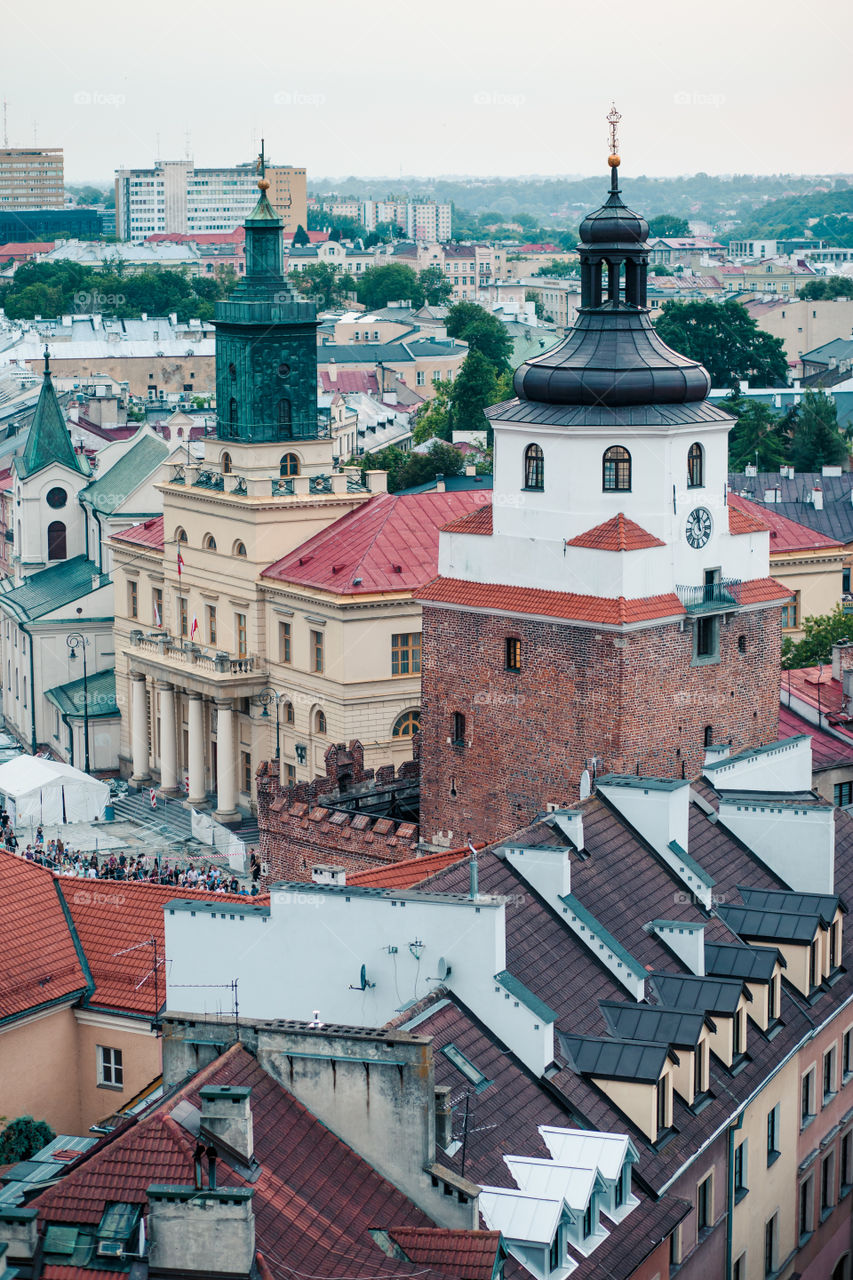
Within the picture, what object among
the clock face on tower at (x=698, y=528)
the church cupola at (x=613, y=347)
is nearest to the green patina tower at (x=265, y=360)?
the church cupola at (x=613, y=347)

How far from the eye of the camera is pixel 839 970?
4303cm

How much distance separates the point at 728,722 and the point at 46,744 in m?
55.3

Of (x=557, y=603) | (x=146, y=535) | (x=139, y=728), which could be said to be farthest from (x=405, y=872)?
(x=146, y=535)

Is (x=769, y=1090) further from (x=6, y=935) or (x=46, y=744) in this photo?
(x=46, y=744)

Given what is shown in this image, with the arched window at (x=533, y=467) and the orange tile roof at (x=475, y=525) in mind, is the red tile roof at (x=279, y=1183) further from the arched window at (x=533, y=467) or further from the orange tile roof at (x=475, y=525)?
the orange tile roof at (x=475, y=525)

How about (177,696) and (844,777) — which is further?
(177,696)

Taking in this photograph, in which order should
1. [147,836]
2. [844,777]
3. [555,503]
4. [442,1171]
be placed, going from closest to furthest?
[442,1171] → [555,503] → [844,777] → [147,836]

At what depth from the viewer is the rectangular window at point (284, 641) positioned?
83750 millimetres

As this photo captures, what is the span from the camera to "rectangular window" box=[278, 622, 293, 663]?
83750mm

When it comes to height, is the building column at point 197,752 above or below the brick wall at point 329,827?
Answer: below

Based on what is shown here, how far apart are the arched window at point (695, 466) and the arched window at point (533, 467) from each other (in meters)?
3.14

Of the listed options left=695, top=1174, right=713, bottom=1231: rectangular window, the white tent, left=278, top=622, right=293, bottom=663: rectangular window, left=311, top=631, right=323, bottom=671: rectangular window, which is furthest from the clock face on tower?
the white tent

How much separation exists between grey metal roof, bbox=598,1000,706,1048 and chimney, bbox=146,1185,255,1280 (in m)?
11.2

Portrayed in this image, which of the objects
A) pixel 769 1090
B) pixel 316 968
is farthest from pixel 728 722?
pixel 316 968
